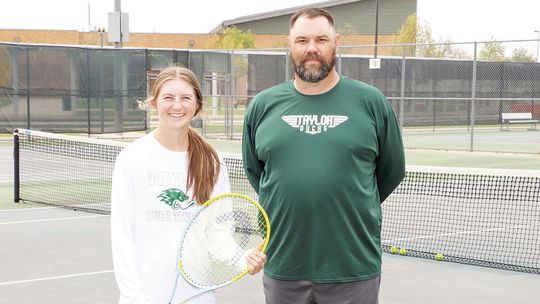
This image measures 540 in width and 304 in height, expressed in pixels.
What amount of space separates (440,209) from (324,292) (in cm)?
807

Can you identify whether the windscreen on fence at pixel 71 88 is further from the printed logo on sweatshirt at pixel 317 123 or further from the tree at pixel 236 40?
the tree at pixel 236 40

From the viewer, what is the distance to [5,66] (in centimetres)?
2205

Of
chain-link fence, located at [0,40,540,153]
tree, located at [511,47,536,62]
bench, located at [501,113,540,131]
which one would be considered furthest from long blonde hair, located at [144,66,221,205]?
tree, located at [511,47,536,62]

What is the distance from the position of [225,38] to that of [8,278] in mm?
47229

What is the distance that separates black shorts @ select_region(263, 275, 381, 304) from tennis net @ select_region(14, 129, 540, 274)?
4622mm

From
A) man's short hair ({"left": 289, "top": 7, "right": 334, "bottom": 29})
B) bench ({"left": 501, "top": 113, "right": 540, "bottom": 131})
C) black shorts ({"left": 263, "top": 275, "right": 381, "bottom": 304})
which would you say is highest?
man's short hair ({"left": 289, "top": 7, "right": 334, "bottom": 29})

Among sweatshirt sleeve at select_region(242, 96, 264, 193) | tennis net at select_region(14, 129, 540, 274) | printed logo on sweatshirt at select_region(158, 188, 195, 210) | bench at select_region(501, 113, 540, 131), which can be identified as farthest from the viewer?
bench at select_region(501, 113, 540, 131)

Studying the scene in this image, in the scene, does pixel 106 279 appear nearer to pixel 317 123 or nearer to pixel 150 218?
pixel 150 218

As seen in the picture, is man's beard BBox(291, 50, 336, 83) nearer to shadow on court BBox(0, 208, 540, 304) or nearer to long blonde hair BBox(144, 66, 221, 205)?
long blonde hair BBox(144, 66, 221, 205)

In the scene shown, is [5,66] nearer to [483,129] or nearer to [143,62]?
[143,62]

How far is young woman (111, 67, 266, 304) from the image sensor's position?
121 inches

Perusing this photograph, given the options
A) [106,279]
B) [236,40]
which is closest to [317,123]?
[106,279]

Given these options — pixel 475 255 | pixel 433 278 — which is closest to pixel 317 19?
pixel 433 278

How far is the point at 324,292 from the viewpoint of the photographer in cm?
326
